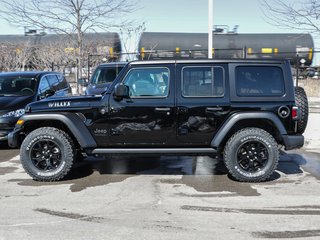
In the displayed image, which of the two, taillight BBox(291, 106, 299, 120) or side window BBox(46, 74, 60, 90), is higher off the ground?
side window BBox(46, 74, 60, 90)

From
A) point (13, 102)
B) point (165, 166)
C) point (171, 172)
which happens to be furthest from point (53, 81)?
point (171, 172)

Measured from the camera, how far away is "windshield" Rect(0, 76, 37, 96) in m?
10.5

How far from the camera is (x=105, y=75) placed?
12.8 metres

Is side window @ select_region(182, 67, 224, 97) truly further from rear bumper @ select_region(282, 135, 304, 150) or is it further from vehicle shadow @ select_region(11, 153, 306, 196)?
vehicle shadow @ select_region(11, 153, 306, 196)

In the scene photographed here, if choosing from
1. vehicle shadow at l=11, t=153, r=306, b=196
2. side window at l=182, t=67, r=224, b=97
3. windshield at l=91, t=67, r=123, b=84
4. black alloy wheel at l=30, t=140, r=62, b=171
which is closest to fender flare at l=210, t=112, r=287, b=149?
side window at l=182, t=67, r=224, b=97

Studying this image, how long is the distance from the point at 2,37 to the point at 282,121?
24.6 metres

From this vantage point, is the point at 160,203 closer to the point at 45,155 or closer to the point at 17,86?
the point at 45,155

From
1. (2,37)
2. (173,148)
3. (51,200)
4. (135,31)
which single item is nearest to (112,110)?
(173,148)

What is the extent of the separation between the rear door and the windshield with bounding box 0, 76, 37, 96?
17.0 ft

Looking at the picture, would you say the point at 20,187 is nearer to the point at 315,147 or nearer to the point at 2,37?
the point at 315,147

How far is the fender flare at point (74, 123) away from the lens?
6.57m

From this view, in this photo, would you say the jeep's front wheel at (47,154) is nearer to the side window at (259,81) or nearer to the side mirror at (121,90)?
the side mirror at (121,90)

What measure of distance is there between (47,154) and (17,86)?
Answer: 182 inches

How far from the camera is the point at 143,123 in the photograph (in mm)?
6566
